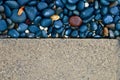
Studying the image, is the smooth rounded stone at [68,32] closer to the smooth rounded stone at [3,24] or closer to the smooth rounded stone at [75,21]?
the smooth rounded stone at [75,21]

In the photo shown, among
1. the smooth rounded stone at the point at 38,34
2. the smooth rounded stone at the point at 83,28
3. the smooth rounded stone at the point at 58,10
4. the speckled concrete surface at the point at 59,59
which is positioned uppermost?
the smooth rounded stone at the point at 58,10

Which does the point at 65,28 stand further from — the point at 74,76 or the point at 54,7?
the point at 74,76

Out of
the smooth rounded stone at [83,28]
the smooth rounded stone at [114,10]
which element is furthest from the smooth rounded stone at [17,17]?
the smooth rounded stone at [114,10]

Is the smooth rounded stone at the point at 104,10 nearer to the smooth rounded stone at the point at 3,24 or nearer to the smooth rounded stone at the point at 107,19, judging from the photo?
the smooth rounded stone at the point at 107,19

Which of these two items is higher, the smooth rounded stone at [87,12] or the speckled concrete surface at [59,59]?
the smooth rounded stone at [87,12]

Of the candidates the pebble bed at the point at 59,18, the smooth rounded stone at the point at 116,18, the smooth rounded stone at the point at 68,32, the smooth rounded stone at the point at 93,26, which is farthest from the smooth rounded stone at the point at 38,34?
the smooth rounded stone at the point at 116,18

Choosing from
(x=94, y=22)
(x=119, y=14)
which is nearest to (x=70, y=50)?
(x=94, y=22)

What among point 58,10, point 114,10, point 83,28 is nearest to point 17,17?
point 58,10
